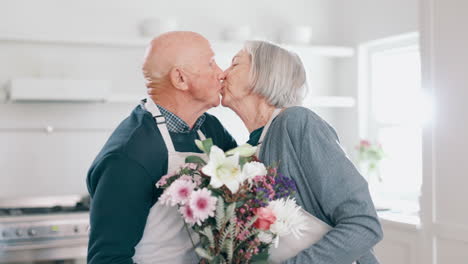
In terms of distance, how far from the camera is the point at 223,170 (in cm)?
131

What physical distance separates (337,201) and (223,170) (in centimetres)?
35

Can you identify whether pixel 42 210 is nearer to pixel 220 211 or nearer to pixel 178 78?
pixel 178 78

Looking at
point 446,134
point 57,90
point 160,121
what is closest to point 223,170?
point 160,121

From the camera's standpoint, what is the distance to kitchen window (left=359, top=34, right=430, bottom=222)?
4.27 meters

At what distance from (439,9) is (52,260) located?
2.50 meters

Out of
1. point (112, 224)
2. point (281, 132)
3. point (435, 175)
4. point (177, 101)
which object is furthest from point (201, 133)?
point (435, 175)

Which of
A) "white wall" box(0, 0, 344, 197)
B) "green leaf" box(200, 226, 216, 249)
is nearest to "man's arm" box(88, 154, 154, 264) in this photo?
"green leaf" box(200, 226, 216, 249)

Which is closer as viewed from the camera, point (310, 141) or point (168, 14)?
point (310, 141)

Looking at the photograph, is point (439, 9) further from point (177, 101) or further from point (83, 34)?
point (83, 34)

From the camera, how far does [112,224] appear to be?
147 centimetres

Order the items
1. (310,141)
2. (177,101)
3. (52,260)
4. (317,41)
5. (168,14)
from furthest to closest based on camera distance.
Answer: (317,41), (168,14), (52,260), (177,101), (310,141)

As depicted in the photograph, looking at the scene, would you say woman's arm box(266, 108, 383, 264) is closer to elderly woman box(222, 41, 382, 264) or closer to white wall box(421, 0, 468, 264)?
elderly woman box(222, 41, 382, 264)

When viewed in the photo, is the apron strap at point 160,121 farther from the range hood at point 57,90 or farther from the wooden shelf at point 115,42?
the wooden shelf at point 115,42

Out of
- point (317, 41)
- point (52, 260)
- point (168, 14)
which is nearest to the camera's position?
point (52, 260)
